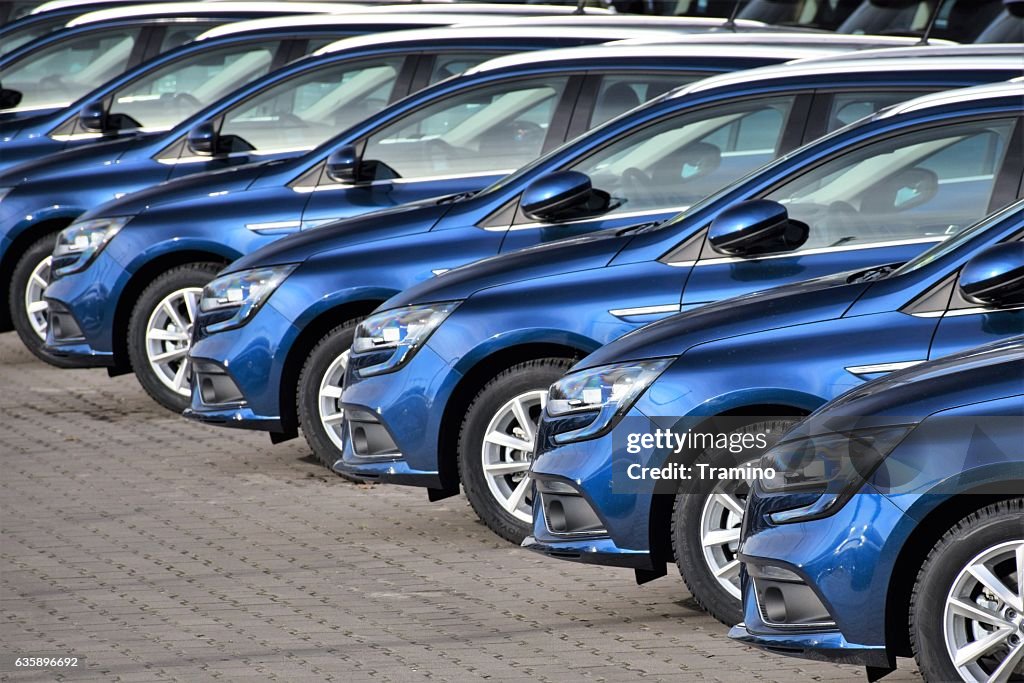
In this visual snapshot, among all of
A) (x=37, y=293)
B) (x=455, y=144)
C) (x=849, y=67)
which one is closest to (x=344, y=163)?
(x=455, y=144)

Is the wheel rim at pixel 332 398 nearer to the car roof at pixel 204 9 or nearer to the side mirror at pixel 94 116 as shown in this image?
the side mirror at pixel 94 116

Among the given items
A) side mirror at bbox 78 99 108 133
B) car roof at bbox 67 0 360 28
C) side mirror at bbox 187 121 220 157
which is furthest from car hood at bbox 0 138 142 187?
car roof at bbox 67 0 360 28

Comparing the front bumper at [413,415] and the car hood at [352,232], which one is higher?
the car hood at [352,232]

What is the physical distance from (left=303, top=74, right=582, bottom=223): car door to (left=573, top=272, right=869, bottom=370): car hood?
322 cm

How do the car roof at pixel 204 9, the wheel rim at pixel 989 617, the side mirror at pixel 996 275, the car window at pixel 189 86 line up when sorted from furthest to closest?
1. the car roof at pixel 204 9
2. the car window at pixel 189 86
3. the side mirror at pixel 996 275
4. the wheel rim at pixel 989 617

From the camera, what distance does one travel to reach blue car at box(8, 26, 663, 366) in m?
11.0

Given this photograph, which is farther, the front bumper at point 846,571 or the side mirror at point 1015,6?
the side mirror at point 1015,6

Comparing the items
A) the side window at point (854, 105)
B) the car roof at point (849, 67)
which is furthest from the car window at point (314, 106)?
the side window at point (854, 105)

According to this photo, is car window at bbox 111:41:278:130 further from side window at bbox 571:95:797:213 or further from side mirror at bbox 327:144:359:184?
side window at bbox 571:95:797:213

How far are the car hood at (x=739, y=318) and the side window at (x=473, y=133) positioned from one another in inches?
128

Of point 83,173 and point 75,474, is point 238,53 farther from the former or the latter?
point 75,474

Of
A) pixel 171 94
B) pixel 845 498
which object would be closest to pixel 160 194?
pixel 171 94

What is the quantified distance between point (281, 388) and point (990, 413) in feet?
15.4

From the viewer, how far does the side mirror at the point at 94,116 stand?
12531mm
